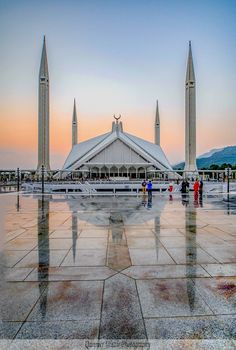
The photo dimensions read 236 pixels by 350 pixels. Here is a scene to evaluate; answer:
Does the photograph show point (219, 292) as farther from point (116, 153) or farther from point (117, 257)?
point (116, 153)

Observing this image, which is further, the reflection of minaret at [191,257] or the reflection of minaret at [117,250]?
the reflection of minaret at [117,250]

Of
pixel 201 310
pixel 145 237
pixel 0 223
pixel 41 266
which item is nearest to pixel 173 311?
pixel 201 310

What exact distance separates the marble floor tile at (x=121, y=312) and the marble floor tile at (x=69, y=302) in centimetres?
10

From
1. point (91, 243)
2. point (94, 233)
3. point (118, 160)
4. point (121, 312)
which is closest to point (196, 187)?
point (94, 233)

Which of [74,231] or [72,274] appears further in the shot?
[74,231]

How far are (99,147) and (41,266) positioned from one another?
1691 inches

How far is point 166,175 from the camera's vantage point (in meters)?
46.7

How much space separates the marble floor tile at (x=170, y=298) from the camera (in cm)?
233

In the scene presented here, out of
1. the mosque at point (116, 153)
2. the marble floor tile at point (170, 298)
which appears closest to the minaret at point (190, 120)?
the mosque at point (116, 153)

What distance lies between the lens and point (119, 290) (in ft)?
9.17

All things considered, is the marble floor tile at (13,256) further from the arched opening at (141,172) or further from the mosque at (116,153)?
the arched opening at (141,172)

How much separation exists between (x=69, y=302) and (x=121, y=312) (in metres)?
0.56

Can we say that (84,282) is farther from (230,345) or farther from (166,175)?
(166,175)

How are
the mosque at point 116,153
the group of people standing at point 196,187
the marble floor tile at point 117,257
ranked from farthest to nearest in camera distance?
the mosque at point 116,153
the group of people standing at point 196,187
the marble floor tile at point 117,257
